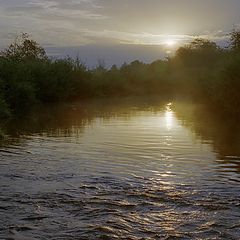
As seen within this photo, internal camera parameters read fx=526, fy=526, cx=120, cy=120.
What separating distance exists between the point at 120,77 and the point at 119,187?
233ft

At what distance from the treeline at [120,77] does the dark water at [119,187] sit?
16341 millimetres

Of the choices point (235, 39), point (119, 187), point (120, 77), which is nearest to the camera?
point (119, 187)

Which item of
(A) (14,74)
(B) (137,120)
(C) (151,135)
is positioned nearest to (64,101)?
(A) (14,74)

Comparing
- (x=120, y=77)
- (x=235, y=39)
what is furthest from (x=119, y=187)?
(x=120, y=77)

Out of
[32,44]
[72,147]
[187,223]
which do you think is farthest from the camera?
[32,44]

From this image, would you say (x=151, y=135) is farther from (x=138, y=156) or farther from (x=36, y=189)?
(x=36, y=189)

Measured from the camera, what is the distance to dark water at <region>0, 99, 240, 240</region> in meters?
10.2

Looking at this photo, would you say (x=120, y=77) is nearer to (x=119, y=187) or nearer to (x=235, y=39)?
(x=235, y=39)

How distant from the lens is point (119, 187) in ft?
44.8

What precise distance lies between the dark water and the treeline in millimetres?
16341

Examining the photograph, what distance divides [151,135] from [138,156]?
7.12 m

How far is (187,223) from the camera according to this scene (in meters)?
10.5

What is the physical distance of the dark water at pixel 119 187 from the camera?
33.5 ft

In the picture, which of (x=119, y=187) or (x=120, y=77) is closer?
(x=119, y=187)
